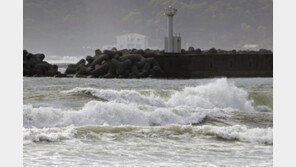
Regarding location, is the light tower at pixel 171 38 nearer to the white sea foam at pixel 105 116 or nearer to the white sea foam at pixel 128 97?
the white sea foam at pixel 128 97

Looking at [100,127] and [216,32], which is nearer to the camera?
[100,127]

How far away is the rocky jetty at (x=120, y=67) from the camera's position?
2178 centimetres

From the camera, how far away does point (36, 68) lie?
22.9 m

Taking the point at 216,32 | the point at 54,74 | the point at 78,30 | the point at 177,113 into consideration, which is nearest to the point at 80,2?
the point at 78,30

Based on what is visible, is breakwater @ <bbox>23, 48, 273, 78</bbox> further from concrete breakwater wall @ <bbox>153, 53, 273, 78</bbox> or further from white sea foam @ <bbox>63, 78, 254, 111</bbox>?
white sea foam @ <bbox>63, 78, 254, 111</bbox>

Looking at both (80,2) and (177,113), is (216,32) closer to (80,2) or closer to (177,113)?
(80,2)

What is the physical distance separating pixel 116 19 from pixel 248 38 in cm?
1888

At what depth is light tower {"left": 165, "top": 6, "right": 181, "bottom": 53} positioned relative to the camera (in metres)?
25.8

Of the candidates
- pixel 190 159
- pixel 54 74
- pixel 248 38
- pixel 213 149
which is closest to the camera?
pixel 190 159


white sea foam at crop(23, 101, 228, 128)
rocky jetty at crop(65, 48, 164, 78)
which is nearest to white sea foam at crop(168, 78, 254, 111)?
white sea foam at crop(23, 101, 228, 128)

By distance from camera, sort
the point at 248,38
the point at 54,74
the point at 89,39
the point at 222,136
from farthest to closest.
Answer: the point at 89,39 < the point at 248,38 < the point at 54,74 < the point at 222,136

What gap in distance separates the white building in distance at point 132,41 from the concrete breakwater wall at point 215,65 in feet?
122

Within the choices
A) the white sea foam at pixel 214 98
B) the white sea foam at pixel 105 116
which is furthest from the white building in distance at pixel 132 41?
the white sea foam at pixel 105 116
